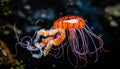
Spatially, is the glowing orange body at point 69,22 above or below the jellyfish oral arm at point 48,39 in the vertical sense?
above

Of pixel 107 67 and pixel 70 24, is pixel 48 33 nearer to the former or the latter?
pixel 70 24

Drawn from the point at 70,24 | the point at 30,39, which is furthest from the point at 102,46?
the point at 30,39

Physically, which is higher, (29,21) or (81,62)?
(29,21)

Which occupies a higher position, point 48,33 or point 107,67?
point 48,33

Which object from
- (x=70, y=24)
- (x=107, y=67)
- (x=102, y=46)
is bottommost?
(x=107, y=67)

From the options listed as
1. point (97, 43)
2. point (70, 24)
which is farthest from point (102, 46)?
point (70, 24)

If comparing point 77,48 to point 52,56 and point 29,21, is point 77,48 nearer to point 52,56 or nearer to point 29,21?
point 52,56
